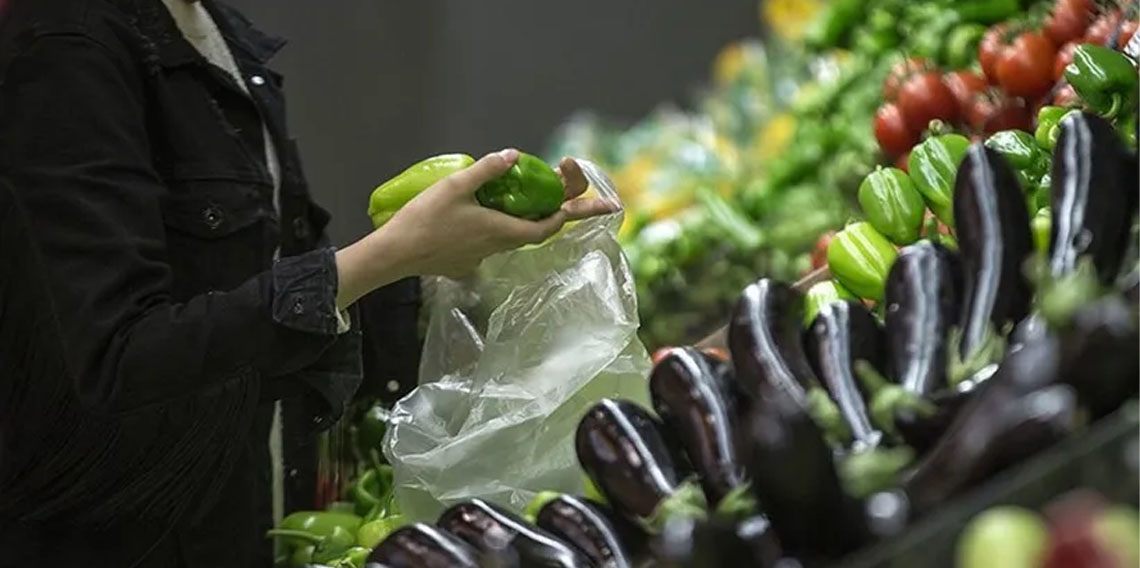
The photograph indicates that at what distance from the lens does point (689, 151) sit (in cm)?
420

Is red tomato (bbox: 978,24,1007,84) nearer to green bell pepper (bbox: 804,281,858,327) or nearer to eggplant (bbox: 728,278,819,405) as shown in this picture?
green bell pepper (bbox: 804,281,858,327)

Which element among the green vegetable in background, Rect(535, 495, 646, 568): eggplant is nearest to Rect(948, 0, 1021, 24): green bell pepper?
the green vegetable in background

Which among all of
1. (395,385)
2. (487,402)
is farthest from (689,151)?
(487,402)

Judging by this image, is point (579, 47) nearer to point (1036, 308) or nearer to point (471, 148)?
point (471, 148)

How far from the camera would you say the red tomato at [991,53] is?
256 cm

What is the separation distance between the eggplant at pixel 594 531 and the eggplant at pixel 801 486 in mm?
208

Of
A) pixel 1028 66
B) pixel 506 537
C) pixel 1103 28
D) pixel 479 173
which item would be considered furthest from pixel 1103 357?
pixel 1028 66

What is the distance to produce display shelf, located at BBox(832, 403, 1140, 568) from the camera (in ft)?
3.42

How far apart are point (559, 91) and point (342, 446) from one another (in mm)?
3461

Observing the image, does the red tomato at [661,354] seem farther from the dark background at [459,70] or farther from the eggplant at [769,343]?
the dark background at [459,70]

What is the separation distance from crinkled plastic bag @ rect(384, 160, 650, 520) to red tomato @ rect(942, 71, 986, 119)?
736mm

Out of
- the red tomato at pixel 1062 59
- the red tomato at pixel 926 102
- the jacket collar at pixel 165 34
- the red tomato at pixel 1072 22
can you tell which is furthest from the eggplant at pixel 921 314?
the red tomato at pixel 926 102

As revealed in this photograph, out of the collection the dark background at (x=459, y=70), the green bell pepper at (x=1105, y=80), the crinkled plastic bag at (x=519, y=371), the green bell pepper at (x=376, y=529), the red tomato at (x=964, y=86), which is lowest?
the dark background at (x=459, y=70)

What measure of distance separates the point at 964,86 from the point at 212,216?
122 cm
